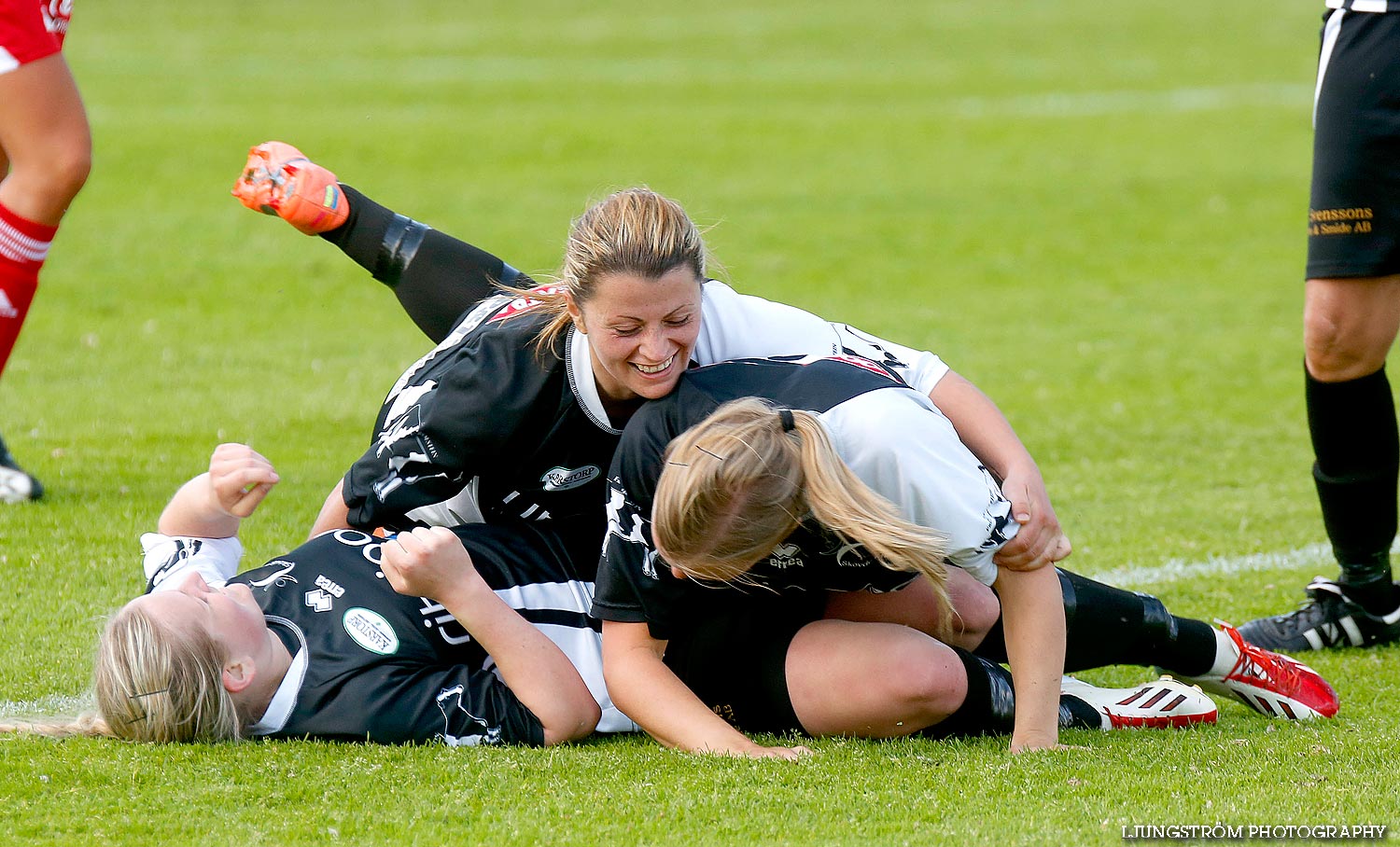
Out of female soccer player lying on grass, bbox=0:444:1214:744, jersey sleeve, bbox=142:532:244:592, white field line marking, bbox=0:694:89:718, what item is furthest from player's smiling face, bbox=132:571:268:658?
white field line marking, bbox=0:694:89:718

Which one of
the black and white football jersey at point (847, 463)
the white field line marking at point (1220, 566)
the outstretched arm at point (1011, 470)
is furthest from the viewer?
the white field line marking at point (1220, 566)

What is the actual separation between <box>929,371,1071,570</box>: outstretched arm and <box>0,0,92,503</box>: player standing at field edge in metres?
2.32

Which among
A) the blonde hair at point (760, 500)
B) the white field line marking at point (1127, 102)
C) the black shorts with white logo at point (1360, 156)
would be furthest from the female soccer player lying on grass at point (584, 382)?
the white field line marking at point (1127, 102)

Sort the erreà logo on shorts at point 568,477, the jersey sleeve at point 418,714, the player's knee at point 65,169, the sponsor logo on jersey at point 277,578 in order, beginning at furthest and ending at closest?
the player's knee at point 65,169
the erreà logo on shorts at point 568,477
the sponsor logo on jersey at point 277,578
the jersey sleeve at point 418,714

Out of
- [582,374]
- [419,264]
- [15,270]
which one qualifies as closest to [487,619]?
[582,374]

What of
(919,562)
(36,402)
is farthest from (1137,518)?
(36,402)

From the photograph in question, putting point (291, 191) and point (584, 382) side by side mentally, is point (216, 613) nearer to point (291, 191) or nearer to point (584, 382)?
point (584, 382)

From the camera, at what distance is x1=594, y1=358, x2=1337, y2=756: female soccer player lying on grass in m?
2.96

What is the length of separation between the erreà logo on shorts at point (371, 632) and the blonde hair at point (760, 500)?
703mm

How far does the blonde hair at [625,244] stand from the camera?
3365 millimetres

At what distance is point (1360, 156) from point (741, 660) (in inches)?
78.7

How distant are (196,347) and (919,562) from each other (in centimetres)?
549

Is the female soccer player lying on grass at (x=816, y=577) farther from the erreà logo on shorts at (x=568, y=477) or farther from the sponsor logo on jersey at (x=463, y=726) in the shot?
the erreà logo on shorts at (x=568, y=477)

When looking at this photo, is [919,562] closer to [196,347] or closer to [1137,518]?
[1137,518]
